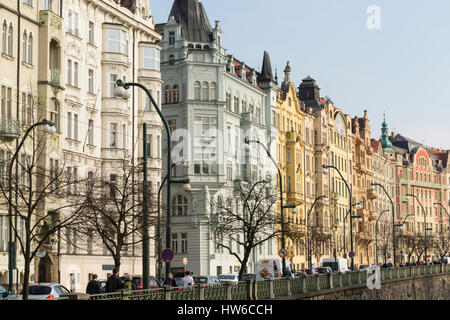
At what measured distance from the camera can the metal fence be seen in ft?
81.9

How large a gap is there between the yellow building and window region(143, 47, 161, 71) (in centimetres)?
3129

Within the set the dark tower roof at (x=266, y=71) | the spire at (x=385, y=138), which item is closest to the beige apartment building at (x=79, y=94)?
the dark tower roof at (x=266, y=71)

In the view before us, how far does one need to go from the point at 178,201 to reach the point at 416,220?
88.1 meters

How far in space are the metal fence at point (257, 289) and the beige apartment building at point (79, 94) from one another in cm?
999

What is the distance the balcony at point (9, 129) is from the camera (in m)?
43.4

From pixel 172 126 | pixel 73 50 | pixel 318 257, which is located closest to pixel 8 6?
pixel 73 50

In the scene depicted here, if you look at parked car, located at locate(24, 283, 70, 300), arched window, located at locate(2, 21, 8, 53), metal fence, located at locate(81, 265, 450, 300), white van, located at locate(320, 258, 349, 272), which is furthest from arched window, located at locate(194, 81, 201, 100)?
parked car, located at locate(24, 283, 70, 300)

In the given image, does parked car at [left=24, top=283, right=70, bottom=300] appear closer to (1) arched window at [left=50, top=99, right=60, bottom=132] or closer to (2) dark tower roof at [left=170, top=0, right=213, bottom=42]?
(1) arched window at [left=50, top=99, right=60, bottom=132]

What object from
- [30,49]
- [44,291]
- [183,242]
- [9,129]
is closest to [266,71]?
[183,242]

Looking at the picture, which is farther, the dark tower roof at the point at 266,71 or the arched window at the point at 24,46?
the dark tower roof at the point at 266,71

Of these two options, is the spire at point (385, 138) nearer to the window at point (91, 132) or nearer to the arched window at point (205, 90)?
the arched window at point (205, 90)

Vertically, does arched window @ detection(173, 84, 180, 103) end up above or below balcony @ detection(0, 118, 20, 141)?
above

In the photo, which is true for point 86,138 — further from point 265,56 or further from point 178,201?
point 265,56

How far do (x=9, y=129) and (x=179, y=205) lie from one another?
3237cm
